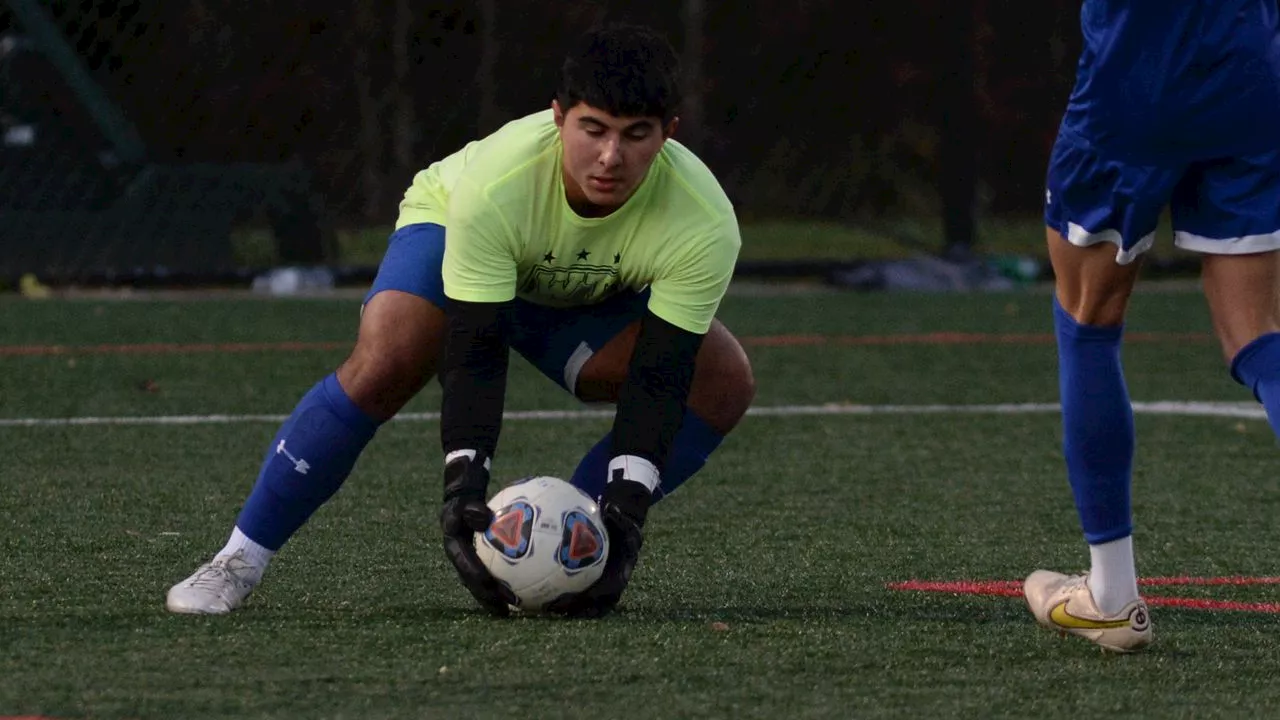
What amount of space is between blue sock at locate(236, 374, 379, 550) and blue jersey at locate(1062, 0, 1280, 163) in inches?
54.5

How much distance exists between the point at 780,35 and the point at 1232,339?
857cm

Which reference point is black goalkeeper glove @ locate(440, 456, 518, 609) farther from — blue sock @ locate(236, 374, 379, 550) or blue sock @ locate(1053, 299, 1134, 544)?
blue sock @ locate(1053, 299, 1134, 544)

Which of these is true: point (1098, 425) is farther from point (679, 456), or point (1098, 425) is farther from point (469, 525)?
point (469, 525)

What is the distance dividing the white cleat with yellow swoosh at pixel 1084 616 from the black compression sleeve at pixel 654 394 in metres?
0.67

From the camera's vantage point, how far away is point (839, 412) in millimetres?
6414

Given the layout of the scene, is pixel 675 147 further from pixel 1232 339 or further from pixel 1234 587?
pixel 1234 587

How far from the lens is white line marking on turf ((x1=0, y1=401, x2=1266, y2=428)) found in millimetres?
6035

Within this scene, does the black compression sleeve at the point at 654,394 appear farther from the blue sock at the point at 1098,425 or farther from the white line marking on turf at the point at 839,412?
the white line marking on turf at the point at 839,412

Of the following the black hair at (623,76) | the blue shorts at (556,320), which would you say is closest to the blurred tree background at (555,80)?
the blue shorts at (556,320)

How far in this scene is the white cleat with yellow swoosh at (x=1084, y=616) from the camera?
3.18 metres

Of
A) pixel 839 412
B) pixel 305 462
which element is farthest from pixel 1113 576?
pixel 839 412

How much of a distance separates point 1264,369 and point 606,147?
1.07 meters

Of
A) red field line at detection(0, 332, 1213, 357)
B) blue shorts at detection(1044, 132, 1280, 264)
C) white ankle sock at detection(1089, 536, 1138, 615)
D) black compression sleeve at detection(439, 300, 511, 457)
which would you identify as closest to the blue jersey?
blue shorts at detection(1044, 132, 1280, 264)

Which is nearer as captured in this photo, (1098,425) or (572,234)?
(1098,425)
